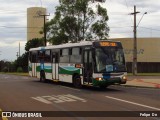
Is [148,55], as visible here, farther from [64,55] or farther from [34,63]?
[64,55]

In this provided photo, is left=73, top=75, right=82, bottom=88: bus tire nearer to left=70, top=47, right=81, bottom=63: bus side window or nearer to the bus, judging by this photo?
the bus

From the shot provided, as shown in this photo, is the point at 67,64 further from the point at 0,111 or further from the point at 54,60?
the point at 0,111

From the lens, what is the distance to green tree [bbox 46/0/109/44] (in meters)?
59.8

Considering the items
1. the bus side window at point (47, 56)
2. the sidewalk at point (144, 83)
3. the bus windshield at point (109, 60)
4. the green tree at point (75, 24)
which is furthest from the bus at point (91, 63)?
the green tree at point (75, 24)

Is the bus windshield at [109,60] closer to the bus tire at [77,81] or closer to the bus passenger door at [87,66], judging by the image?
the bus passenger door at [87,66]

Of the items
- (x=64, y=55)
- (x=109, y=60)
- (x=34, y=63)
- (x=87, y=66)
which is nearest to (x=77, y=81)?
(x=87, y=66)

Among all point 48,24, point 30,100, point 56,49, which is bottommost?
point 30,100

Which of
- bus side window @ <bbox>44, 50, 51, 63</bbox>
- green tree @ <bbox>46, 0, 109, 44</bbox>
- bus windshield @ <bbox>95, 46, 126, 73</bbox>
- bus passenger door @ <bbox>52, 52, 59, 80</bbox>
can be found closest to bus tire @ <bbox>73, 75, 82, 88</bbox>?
bus windshield @ <bbox>95, 46, 126, 73</bbox>

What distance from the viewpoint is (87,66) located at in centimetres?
2358

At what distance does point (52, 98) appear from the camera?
1883cm

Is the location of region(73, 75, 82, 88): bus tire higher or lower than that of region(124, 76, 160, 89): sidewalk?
higher


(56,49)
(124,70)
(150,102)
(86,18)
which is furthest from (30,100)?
(86,18)

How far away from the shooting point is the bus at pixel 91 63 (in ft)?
74.4

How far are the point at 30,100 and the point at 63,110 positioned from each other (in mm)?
4009
